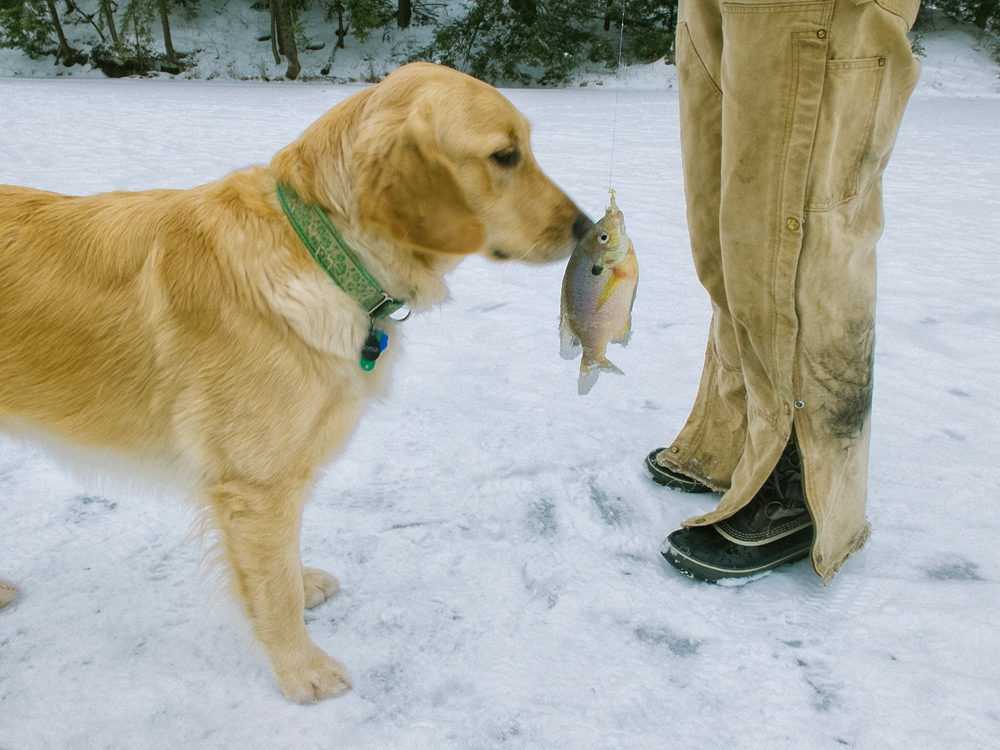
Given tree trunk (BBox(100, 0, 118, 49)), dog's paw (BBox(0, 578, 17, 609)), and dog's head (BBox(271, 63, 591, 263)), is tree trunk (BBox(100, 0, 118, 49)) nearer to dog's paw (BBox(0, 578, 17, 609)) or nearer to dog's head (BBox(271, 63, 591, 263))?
dog's paw (BBox(0, 578, 17, 609))

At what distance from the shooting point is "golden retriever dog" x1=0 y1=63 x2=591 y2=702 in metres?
1.43

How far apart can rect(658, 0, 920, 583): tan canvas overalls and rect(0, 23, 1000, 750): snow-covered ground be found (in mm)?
268

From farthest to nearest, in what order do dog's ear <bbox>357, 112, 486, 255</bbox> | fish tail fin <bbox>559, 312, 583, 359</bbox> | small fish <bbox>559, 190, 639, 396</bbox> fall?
fish tail fin <bbox>559, 312, 583, 359</bbox> < small fish <bbox>559, 190, 639, 396</bbox> < dog's ear <bbox>357, 112, 486, 255</bbox>

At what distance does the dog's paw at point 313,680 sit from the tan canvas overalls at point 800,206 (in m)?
1.07

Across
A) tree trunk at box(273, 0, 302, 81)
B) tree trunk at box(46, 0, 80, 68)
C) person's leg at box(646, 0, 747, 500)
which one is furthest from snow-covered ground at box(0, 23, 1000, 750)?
tree trunk at box(46, 0, 80, 68)

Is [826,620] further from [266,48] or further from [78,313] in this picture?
[266,48]

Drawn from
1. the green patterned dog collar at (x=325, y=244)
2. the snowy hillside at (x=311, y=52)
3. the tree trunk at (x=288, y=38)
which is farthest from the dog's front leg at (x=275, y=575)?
the tree trunk at (x=288, y=38)

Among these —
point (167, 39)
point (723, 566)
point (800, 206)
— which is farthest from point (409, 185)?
point (167, 39)

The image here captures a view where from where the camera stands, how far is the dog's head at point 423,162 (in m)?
1.41

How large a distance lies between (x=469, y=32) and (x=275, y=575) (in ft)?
74.8

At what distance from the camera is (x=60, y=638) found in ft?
5.48

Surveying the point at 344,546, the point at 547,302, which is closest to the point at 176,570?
the point at 344,546

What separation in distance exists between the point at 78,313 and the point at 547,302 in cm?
254

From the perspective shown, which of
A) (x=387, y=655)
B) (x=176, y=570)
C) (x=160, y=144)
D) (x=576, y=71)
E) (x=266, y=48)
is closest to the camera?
(x=387, y=655)
